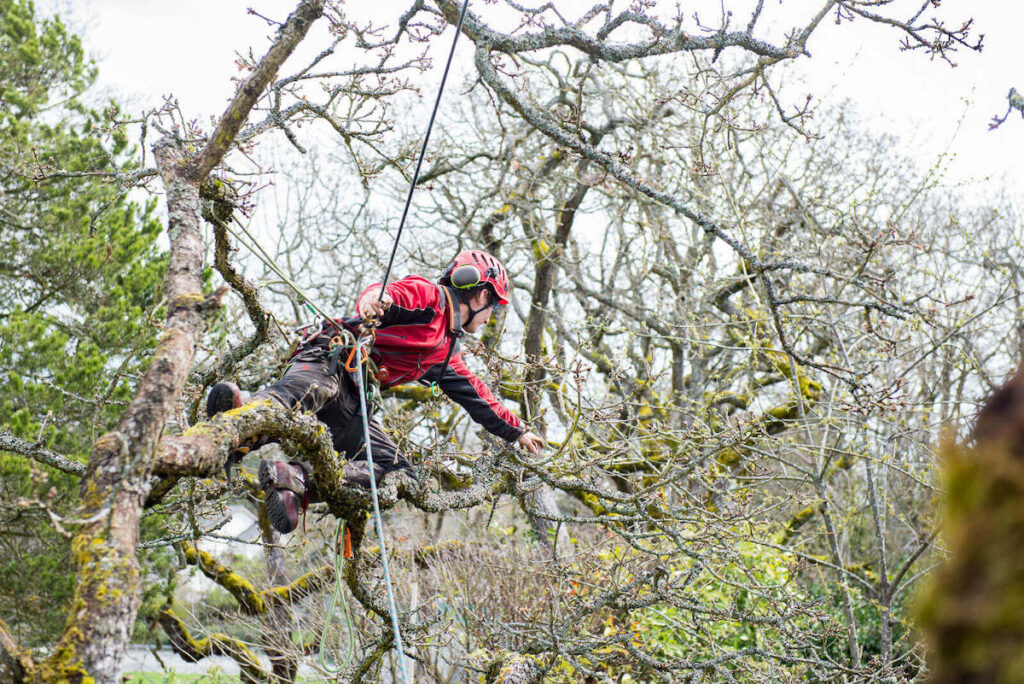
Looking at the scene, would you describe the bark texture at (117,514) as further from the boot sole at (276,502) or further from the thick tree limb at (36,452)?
the thick tree limb at (36,452)

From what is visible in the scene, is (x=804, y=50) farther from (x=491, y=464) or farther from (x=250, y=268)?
(x=250, y=268)

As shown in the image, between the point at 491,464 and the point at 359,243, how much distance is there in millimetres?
8746

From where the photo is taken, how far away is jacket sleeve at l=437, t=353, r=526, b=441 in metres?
4.12

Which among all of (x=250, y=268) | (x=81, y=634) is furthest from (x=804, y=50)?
(x=250, y=268)

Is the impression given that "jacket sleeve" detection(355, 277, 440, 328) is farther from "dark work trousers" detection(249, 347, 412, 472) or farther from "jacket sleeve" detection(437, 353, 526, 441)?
"jacket sleeve" detection(437, 353, 526, 441)

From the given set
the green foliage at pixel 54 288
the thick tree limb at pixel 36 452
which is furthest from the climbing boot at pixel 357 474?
the green foliage at pixel 54 288

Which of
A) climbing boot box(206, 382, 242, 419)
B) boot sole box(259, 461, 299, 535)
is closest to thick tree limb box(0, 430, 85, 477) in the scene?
boot sole box(259, 461, 299, 535)

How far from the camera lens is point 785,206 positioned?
9.77 meters

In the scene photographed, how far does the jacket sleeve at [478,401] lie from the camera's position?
4117mm

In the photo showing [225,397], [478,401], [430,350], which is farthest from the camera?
[478,401]

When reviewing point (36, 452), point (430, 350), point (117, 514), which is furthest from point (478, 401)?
point (117, 514)

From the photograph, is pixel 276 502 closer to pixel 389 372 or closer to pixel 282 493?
pixel 282 493

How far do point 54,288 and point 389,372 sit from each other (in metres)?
7.14

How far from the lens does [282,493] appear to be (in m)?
2.92
